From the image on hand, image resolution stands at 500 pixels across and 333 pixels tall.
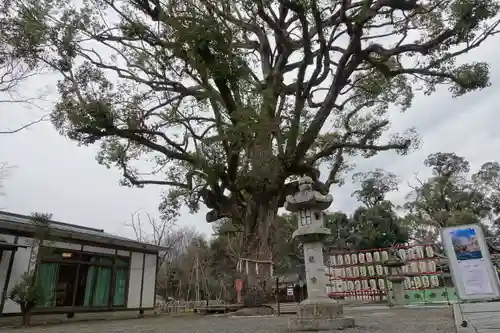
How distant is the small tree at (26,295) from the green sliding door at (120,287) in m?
3.23

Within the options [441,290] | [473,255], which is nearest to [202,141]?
[473,255]

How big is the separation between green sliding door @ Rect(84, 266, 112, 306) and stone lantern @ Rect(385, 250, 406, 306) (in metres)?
9.25

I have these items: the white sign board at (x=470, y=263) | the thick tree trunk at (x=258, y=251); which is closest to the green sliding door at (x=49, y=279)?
the thick tree trunk at (x=258, y=251)

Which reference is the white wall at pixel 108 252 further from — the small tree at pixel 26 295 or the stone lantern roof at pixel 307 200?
the stone lantern roof at pixel 307 200

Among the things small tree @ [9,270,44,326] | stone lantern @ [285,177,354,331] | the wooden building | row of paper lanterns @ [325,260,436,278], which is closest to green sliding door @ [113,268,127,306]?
the wooden building

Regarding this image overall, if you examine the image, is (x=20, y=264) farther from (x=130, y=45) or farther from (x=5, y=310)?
(x=130, y=45)

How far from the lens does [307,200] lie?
5926 millimetres

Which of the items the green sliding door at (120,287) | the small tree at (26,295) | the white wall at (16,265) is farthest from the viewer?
the green sliding door at (120,287)

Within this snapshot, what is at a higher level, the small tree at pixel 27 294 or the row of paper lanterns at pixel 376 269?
the row of paper lanterns at pixel 376 269

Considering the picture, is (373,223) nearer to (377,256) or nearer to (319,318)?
(377,256)

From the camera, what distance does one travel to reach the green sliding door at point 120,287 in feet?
37.7

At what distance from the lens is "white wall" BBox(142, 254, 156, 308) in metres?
12.5

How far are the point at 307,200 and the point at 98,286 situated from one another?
848 centimetres

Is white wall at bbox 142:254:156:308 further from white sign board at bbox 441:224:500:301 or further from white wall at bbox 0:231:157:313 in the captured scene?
white sign board at bbox 441:224:500:301
